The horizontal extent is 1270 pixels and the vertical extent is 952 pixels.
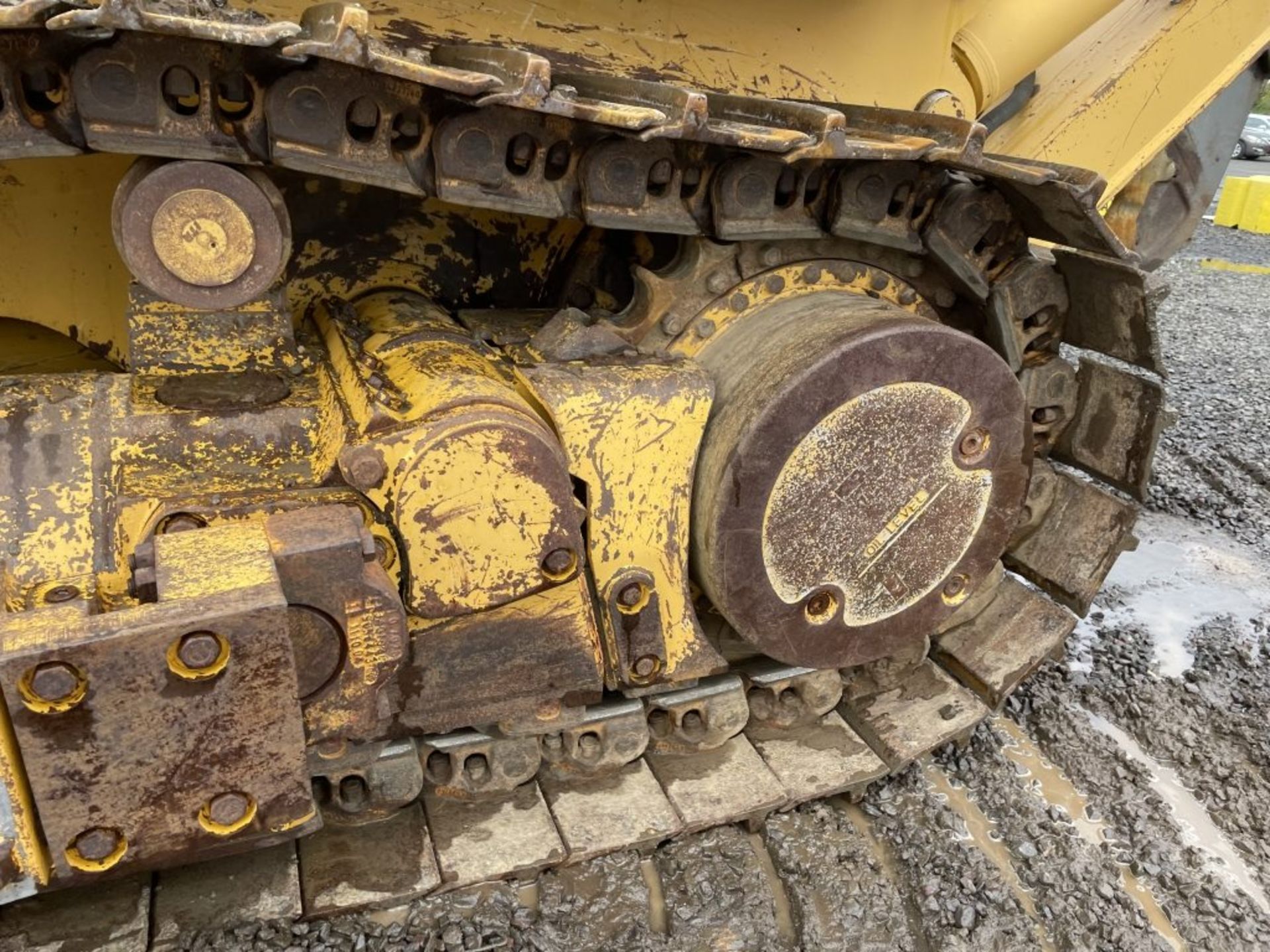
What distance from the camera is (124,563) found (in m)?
1.58

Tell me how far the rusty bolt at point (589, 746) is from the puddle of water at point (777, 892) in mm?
364

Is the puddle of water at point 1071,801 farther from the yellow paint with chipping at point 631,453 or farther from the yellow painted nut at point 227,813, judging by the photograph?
the yellow painted nut at point 227,813

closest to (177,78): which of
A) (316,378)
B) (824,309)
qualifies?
(316,378)

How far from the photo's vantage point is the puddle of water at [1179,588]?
118 inches

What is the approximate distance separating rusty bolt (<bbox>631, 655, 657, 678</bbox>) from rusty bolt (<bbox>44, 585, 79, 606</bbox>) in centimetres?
96

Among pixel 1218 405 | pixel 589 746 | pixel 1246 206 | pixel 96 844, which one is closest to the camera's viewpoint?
pixel 96 844

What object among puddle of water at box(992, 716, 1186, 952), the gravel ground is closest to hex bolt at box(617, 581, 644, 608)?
puddle of water at box(992, 716, 1186, 952)

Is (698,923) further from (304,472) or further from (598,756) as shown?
(304,472)

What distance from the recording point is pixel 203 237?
→ 1.51m

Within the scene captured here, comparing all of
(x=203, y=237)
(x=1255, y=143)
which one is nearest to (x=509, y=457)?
(x=203, y=237)

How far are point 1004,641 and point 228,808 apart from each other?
69.7 inches

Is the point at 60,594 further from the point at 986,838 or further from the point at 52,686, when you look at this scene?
the point at 986,838

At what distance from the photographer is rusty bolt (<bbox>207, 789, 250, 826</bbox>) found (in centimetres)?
140

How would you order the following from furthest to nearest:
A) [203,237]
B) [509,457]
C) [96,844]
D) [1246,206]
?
[1246,206]
[509,457]
[203,237]
[96,844]
